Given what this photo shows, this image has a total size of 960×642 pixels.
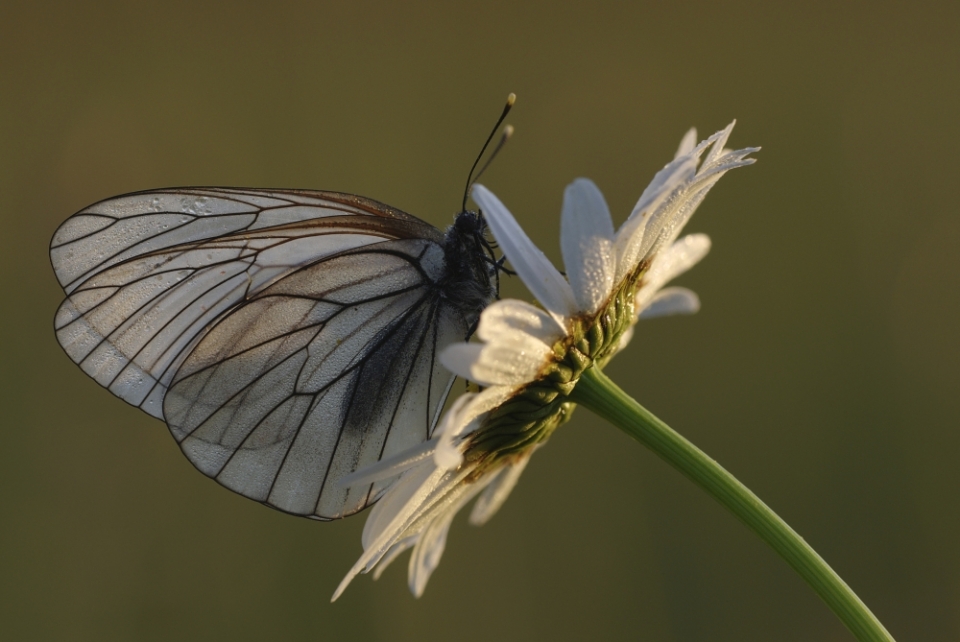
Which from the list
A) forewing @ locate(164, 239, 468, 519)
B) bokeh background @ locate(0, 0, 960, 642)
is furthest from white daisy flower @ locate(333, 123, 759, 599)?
bokeh background @ locate(0, 0, 960, 642)

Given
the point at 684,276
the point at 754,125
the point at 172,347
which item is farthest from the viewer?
the point at 754,125

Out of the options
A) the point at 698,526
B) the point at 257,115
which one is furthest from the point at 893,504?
the point at 257,115

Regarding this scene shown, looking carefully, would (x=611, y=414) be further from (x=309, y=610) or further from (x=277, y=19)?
(x=277, y=19)

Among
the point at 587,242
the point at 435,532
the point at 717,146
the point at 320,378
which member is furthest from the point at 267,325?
the point at 717,146

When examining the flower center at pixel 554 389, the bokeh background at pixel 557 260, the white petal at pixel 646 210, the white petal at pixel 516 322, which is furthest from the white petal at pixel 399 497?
the bokeh background at pixel 557 260

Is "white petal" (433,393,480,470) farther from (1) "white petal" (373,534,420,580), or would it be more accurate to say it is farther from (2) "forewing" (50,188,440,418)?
(2) "forewing" (50,188,440,418)

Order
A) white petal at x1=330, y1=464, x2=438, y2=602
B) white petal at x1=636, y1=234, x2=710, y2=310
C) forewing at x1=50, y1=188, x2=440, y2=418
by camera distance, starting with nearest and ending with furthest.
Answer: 1. white petal at x1=330, y1=464, x2=438, y2=602
2. white petal at x1=636, y1=234, x2=710, y2=310
3. forewing at x1=50, y1=188, x2=440, y2=418

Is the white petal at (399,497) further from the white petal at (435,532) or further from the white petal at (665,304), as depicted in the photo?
the white petal at (665,304)
